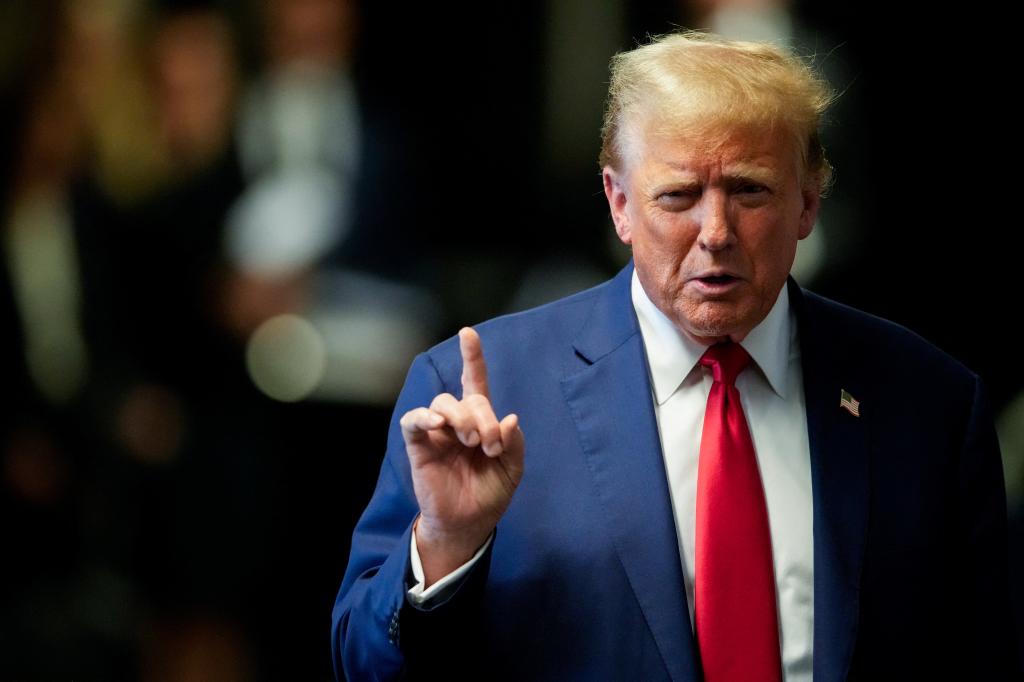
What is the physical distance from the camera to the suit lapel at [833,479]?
7.92ft

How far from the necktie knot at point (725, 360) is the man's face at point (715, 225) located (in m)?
0.05

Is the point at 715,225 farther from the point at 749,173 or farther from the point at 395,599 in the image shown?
the point at 395,599

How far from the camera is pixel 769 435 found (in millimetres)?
2600

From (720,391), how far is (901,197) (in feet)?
7.61

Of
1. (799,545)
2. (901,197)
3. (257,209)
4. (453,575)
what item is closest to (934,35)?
(901,197)

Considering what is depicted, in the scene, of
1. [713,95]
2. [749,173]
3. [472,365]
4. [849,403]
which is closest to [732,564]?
[849,403]

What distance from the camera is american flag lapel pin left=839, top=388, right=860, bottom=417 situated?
8.57 feet

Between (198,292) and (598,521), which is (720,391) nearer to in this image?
(598,521)

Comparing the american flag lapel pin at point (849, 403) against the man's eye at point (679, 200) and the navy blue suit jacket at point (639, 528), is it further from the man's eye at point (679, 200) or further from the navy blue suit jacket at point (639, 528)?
the man's eye at point (679, 200)

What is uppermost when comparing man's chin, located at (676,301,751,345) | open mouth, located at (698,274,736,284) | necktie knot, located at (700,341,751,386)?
open mouth, located at (698,274,736,284)

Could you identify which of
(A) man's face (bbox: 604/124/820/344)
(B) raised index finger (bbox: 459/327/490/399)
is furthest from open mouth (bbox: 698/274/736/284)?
(B) raised index finger (bbox: 459/327/490/399)

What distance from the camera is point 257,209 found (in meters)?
4.78

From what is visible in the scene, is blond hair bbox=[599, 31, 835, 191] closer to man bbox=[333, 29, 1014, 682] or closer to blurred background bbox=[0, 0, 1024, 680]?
man bbox=[333, 29, 1014, 682]

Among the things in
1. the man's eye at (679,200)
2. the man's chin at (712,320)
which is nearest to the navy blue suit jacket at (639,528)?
the man's chin at (712,320)
